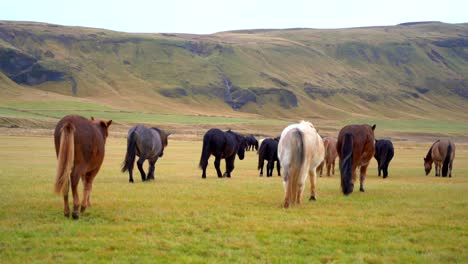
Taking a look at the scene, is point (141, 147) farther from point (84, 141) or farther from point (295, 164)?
point (84, 141)

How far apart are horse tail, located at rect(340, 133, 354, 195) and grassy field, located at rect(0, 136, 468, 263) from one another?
423 mm

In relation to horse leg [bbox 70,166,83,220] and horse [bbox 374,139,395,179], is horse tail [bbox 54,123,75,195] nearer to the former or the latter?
horse leg [bbox 70,166,83,220]

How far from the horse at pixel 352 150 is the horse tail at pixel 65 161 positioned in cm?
822

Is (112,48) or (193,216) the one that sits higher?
(112,48)

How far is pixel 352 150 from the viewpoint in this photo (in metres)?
16.3

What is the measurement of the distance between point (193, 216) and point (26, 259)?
13.7 ft

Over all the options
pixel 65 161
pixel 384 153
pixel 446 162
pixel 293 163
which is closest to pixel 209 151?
pixel 293 163

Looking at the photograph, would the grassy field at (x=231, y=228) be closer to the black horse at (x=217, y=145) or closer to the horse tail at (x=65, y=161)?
the horse tail at (x=65, y=161)

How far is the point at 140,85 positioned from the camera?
175 m

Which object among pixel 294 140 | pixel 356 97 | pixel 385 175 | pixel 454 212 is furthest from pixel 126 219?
pixel 356 97

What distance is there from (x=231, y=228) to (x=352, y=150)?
702 centimetres

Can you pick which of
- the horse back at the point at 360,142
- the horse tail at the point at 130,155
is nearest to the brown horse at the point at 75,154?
the horse tail at the point at 130,155

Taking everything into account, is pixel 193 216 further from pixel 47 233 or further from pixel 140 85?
pixel 140 85

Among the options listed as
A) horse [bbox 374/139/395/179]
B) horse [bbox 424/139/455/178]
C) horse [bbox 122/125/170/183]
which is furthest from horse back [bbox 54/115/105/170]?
horse [bbox 424/139/455/178]
